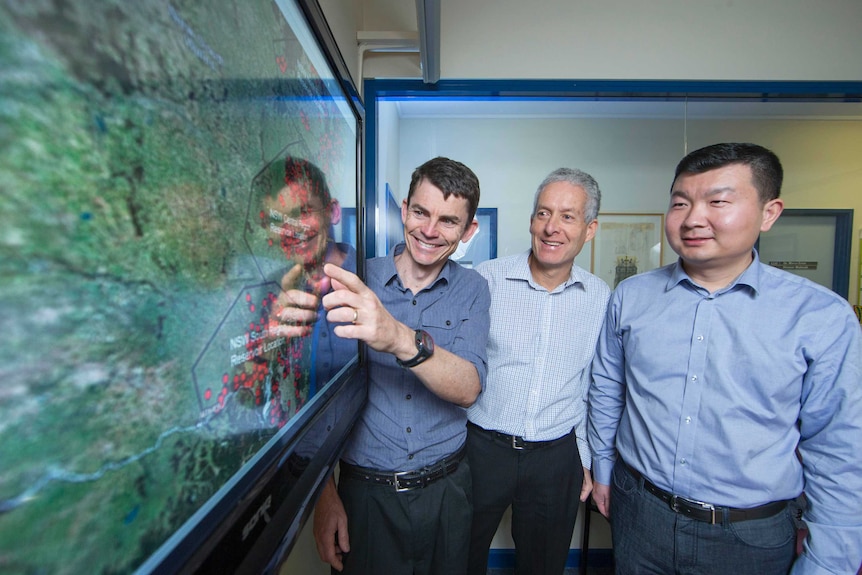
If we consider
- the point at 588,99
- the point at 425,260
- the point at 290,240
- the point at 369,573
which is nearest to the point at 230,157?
A: the point at 290,240

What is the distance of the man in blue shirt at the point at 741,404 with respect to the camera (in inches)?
45.7

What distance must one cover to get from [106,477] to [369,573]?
4.00 feet

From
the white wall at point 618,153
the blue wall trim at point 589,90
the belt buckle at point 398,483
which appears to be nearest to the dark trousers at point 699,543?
the belt buckle at point 398,483

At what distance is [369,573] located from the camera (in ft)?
4.02

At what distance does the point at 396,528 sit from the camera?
1.22 m

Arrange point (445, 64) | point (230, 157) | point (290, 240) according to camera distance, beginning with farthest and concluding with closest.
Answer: point (445, 64) < point (290, 240) < point (230, 157)

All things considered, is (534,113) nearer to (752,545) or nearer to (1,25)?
(752,545)

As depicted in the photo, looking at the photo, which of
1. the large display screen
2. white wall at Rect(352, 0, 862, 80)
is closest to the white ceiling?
white wall at Rect(352, 0, 862, 80)

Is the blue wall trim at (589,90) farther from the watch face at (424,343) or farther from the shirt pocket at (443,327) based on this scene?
the watch face at (424,343)

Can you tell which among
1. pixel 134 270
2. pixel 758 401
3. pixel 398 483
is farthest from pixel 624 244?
pixel 134 270

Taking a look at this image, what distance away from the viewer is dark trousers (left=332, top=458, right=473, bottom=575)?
4.00ft

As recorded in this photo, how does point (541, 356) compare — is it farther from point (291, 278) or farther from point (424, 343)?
point (291, 278)

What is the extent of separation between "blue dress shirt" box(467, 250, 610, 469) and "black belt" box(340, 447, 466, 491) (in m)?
0.45

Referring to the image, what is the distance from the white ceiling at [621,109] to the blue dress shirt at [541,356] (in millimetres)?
1157
